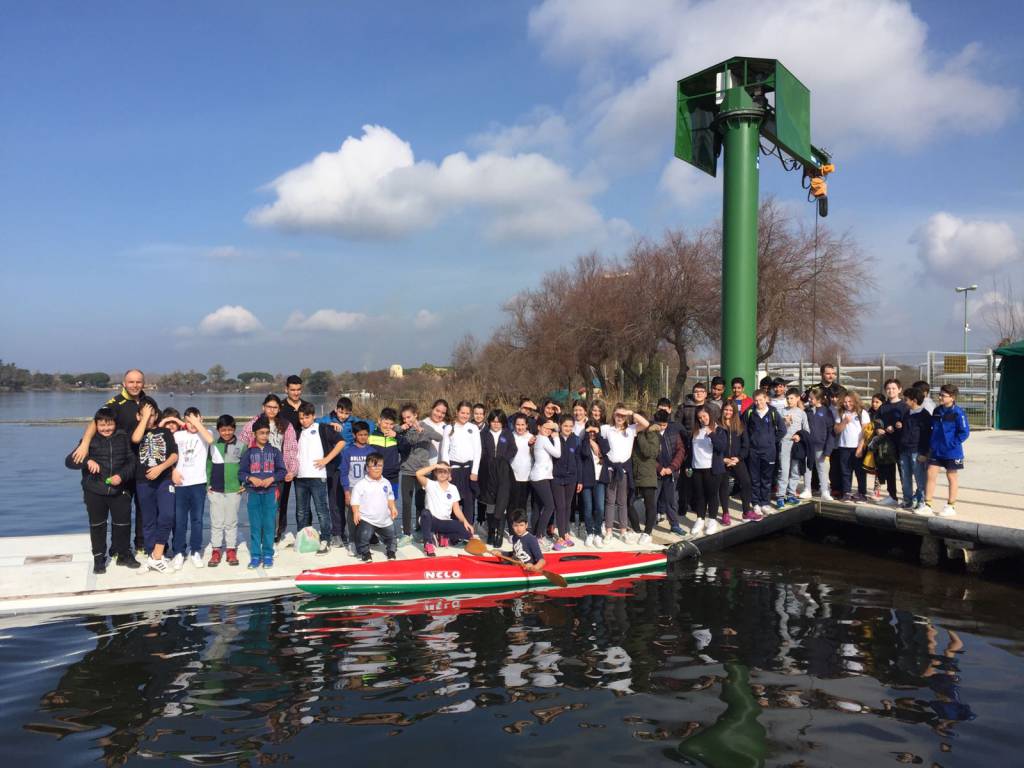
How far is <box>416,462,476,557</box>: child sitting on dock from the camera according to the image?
9.25 m

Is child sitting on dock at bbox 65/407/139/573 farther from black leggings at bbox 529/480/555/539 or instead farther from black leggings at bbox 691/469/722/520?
black leggings at bbox 691/469/722/520

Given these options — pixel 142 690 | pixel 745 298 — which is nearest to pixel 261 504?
pixel 142 690

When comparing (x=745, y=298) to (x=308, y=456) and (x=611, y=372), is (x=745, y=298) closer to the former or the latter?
(x=308, y=456)

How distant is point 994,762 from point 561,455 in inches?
223

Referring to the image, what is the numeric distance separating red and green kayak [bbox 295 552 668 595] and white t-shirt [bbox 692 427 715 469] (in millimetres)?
2181

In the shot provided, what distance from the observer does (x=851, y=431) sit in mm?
10914

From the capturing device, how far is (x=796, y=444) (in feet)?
36.7

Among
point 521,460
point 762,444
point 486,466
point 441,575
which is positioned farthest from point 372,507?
point 762,444

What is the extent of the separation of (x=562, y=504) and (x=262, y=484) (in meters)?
3.94

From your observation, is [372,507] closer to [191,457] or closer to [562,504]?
[191,457]

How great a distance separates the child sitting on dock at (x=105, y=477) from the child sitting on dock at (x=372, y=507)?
2595 millimetres

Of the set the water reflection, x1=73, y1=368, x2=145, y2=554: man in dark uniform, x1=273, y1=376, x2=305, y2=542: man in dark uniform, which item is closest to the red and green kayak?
the water reflection

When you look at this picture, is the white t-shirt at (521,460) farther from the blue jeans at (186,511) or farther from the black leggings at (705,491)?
the blue jeans at (186,511)

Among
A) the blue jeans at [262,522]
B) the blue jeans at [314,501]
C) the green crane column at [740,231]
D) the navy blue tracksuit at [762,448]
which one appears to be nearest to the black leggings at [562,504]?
the navy blue tracksuit at [762,448]
